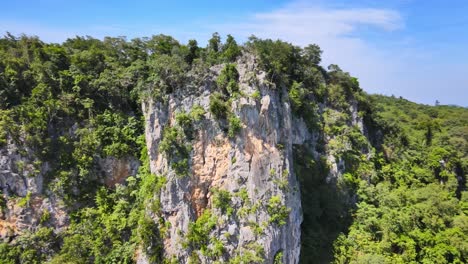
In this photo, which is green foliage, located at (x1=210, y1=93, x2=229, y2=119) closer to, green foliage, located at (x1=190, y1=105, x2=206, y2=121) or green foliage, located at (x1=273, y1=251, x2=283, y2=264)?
green foliage, located at (x1=190, y1=105, x2=206, y2=121)

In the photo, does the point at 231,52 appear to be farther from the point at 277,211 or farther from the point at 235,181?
the point at 277,211

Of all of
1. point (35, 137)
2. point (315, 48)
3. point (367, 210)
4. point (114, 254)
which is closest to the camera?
point (114, 254)

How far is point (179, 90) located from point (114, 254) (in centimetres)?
1266

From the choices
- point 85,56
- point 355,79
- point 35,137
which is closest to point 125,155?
point 35,137

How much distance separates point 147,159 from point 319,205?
15521 millimetres

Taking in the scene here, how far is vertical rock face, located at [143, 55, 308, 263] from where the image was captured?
23.2 m

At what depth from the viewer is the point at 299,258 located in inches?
1085

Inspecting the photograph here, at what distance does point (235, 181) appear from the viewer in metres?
24.1

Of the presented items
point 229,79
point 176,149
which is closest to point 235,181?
point 176,149

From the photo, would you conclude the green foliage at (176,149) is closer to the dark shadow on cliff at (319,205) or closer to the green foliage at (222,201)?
the green foliage at (222,201)

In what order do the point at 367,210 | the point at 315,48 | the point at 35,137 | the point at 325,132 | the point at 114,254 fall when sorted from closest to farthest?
the point at 114,254, the point at 35,137, the point at 367,210, the point at 325,132, the point at 315,48

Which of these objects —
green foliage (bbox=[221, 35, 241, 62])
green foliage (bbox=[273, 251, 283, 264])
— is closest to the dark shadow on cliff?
green foliage (bbox=[273, 251, 283, 264])

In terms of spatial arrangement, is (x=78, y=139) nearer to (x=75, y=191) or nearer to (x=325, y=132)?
(x=75, y=191)

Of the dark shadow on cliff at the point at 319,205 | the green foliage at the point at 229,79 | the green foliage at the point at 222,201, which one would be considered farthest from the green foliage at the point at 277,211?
the green foliage at the point at 229,79
